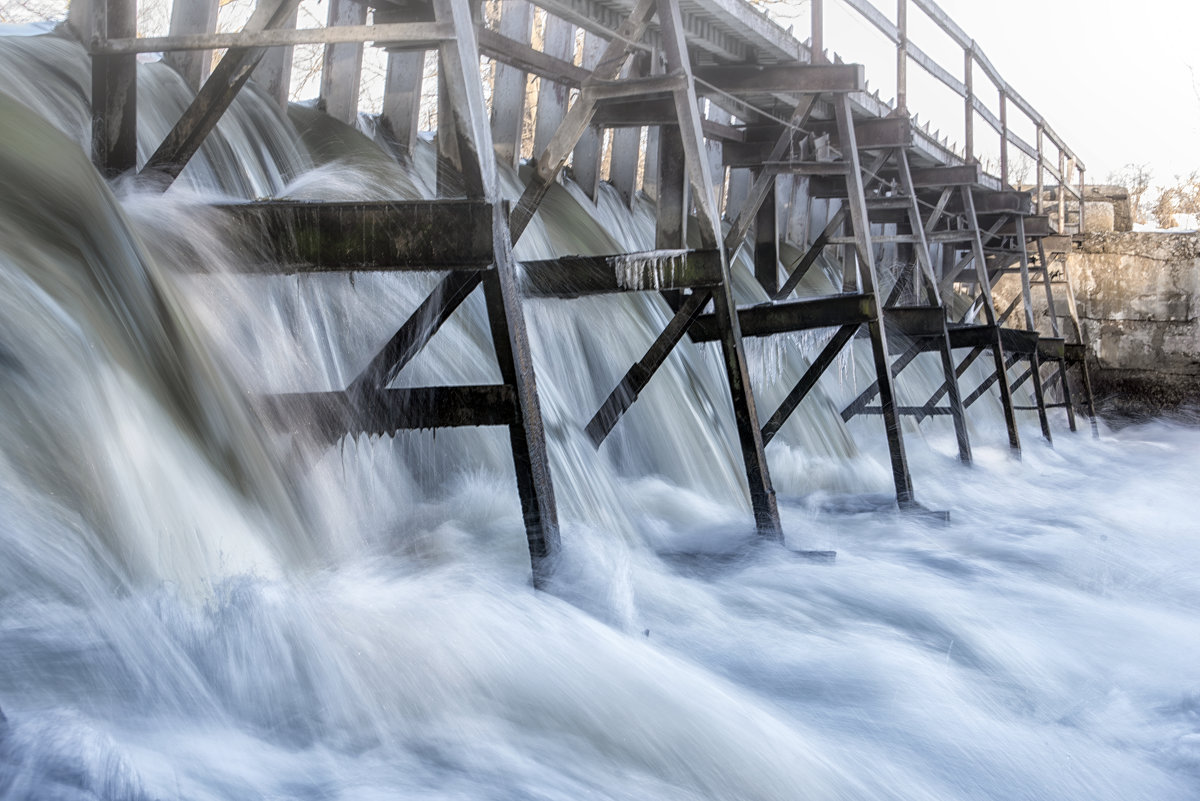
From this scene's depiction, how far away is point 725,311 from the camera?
4523 mm

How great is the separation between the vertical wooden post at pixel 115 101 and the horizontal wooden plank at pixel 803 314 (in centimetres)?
282

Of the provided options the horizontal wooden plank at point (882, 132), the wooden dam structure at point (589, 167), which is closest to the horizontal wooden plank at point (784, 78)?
the wooden dam structure at point (589, 167)

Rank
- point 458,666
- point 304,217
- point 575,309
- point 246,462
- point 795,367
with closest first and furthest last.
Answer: point 458,666
point 246,462
point 304,217
point 575,309
point 795,367

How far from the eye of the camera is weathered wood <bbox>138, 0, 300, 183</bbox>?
140 inches

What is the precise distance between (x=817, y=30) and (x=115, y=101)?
157 inches

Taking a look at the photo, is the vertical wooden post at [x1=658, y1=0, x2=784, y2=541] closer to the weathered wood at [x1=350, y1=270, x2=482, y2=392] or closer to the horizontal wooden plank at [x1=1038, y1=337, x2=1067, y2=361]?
the weathered wood at [x1=350, y1=270, x2=482, y2=392]

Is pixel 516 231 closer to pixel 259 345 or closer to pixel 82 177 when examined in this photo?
pixel 259 345

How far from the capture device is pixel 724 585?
385cm

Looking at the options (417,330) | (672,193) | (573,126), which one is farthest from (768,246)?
(417,330)

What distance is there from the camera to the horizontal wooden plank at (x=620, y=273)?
4.35 m

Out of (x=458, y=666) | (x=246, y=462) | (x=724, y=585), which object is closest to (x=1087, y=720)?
(x=724, y=585)

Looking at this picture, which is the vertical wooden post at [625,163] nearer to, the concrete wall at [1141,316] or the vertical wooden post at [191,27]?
the vertical wooden post at [191,27]

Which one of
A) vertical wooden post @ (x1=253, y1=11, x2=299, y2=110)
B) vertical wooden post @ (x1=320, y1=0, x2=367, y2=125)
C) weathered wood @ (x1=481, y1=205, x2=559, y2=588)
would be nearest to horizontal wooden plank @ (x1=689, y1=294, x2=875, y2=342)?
vertical wooden post @ (x1=320, y1=0, x2=367, y2=125)

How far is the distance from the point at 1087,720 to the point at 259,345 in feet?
8.46
